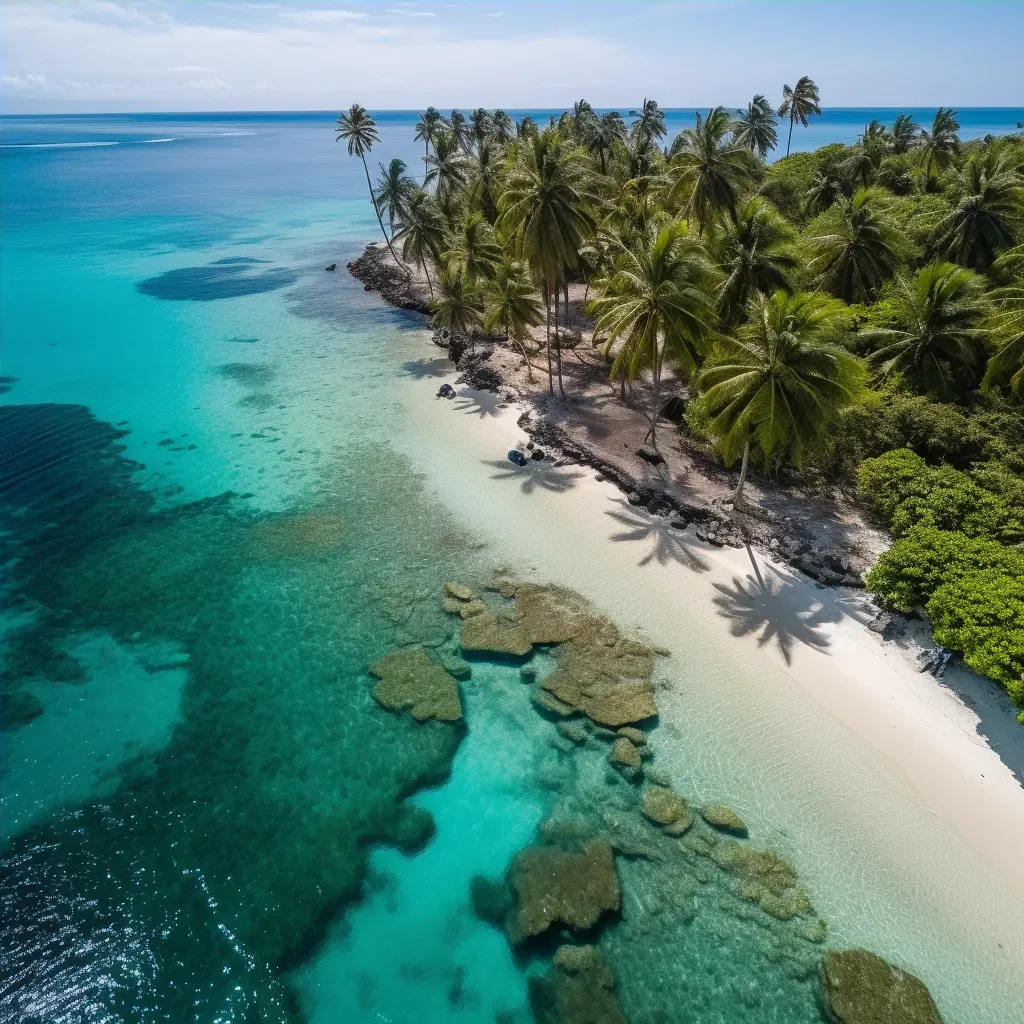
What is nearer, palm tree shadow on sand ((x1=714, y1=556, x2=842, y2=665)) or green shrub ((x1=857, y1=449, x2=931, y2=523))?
palm tree shadow on sand ((x1=714, y1=556, x2=842, y2=665))

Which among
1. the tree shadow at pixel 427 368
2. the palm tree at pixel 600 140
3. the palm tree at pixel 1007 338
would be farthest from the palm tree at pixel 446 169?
the palm tree at pixel 1007 338

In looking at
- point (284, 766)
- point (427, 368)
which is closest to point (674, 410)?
point (427, 368)

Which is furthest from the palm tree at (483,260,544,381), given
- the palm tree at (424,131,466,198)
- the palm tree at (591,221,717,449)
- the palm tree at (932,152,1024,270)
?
the palm tree at (932,152,1024,270)

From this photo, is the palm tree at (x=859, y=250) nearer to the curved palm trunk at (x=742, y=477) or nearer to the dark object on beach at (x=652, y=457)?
the curved palm trunk at (x=742, y=477)

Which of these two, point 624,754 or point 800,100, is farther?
point 800,100

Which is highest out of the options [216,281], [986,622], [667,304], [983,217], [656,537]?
[983,217]

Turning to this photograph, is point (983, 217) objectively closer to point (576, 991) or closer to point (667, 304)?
point (667, 304)

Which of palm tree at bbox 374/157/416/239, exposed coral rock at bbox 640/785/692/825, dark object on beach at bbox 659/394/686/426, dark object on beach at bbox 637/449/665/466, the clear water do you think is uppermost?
palm tree at bbox 374/157/416/239

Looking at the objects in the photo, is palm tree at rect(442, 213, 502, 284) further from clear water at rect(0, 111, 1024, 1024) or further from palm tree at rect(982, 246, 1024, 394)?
palm tree at rect(982, 246, 1024, 394)

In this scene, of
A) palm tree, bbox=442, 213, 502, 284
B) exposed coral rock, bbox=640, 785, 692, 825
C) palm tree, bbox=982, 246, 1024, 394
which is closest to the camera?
exposed coral rock, bbox=640, 785, 692, 825
